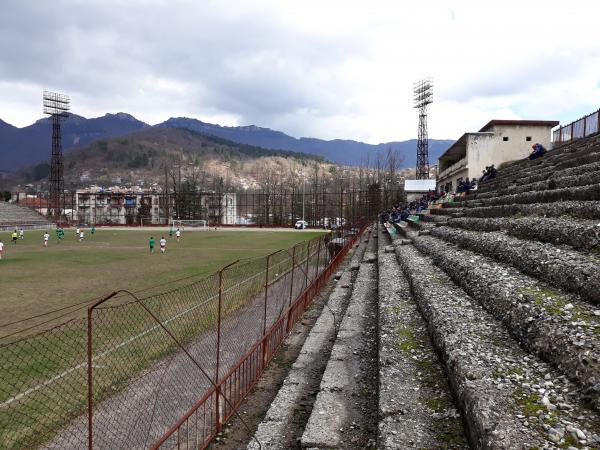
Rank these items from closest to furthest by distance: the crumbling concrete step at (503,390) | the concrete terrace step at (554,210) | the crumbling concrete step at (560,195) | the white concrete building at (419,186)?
1. the crumbling concrete step at (503,390)
2. the concrete terrace step at (554,210)
3. the crumbling concrete step at (560,195)
4. the white concrete building at (419,186)

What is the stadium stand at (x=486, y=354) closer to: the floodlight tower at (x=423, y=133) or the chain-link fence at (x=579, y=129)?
the chain-link fence at (x=579, y=129)

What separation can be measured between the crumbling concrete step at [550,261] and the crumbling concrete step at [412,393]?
180 cm

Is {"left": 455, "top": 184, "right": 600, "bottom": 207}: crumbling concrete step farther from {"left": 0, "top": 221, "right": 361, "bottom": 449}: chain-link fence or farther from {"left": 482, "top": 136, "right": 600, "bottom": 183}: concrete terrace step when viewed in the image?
{"left": 0, "top": 221, "right": 361, "bottom": 449}: chain-link fence

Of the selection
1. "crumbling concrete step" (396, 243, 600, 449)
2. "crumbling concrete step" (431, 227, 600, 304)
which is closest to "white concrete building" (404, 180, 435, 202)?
"crumbling concrete step" (431, 227, 600, 304)

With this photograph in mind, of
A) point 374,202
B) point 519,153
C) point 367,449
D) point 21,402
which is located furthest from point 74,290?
point 374,202

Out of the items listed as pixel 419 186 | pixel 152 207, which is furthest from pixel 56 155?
pixel 419 186

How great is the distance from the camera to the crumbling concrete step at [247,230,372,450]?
505 centimetres

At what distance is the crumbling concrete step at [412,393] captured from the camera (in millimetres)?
3729

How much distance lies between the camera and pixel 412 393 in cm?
450

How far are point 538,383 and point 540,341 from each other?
56cm

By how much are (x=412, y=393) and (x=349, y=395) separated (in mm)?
1209

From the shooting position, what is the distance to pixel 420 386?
464 centimetres

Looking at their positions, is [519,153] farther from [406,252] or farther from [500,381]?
[500,381]

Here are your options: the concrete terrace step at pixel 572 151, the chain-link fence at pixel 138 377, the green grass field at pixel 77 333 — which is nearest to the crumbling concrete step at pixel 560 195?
the concrete terrace step at pixel 572 151
